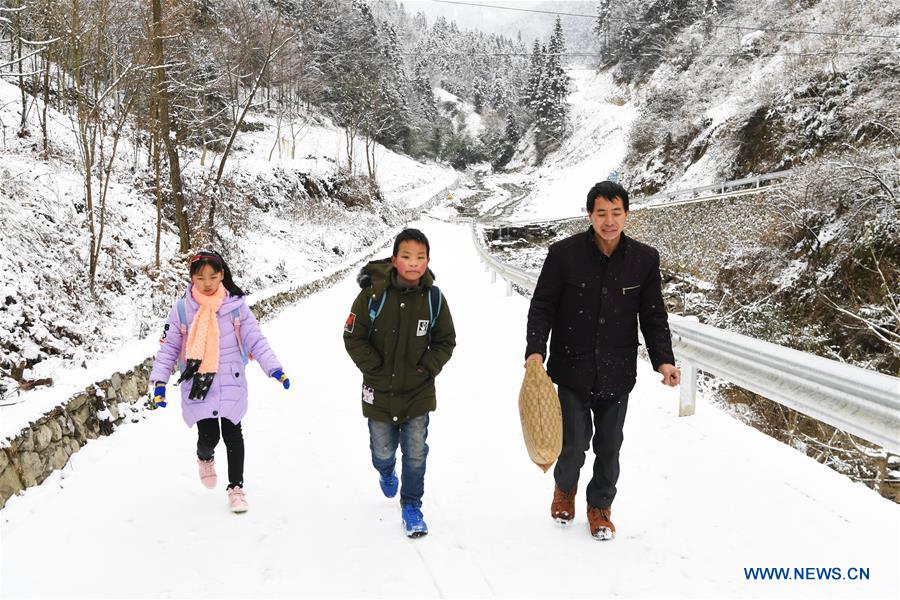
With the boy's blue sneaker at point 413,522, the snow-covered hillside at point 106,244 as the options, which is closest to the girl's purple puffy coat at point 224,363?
the boy's blue sneaker at point 413,522

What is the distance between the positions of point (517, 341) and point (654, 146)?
118 ft

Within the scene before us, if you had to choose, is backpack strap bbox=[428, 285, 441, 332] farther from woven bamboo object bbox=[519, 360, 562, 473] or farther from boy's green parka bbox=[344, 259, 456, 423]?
woven bamboo object bbox=[519, 360, 562, 473]

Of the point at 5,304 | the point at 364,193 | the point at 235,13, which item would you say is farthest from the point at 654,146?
the point at 5,304

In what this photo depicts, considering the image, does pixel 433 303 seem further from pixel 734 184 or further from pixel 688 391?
pixel 734 184

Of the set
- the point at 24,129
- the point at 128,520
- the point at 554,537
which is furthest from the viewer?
the point at 24,129

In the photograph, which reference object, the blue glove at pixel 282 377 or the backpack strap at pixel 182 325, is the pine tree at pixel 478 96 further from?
the blue glove at pixel 282 377

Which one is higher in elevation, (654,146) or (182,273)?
(654,146)

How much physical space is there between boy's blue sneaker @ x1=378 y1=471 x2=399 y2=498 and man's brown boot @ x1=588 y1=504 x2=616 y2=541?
4.12ft

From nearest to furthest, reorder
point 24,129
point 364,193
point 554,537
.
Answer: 1. point 554,537
2. point 24,129
3. point 364,193

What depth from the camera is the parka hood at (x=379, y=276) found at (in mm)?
2959

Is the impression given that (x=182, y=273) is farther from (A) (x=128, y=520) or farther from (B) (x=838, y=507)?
(B) (x=838, y=507)

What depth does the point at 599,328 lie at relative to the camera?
2885 mm

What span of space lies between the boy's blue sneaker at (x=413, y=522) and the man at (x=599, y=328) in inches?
34.6

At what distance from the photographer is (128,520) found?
332 centimetres
